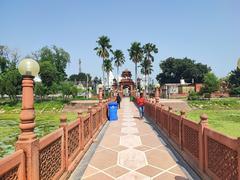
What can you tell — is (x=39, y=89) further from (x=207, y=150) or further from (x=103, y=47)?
(x=207, y=150)

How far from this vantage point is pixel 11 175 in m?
2.89

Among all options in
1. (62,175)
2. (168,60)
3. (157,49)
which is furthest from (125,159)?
(168,60)

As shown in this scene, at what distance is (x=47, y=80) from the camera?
51062 mm

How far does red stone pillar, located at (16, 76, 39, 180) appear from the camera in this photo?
3.34m

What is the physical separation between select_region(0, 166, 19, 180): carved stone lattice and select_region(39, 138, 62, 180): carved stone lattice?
752 millimetres

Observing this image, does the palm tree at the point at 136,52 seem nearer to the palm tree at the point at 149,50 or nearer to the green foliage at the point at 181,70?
the palm tree at the point at 149,50

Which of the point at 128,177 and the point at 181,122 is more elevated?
the point at 181,122

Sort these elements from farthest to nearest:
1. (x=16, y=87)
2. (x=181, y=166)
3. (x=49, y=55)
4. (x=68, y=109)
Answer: (x=49, y=55) → (x=16, y=87) → (x=68, y=109) → (x=181, y=166)

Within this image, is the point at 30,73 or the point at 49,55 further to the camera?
the point at 49,55

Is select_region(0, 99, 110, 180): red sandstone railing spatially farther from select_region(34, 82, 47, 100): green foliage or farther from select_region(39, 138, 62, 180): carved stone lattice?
select_region(34, 82, 47, 100): green foliage

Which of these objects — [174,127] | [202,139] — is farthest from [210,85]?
[202,139]

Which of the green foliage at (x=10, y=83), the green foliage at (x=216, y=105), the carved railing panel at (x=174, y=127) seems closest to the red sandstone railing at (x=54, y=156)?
the carved railing panel at (x=174, y=127)

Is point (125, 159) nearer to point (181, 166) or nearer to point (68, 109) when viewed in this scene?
point (181, 166)

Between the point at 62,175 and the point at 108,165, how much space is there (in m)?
1.42
